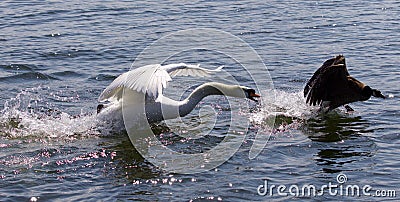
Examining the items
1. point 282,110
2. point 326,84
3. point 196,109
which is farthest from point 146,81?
point 326,84

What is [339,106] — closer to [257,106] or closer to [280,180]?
[257,106]

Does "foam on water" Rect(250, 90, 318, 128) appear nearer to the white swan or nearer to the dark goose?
the dark goose

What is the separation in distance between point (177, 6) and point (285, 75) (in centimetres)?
712

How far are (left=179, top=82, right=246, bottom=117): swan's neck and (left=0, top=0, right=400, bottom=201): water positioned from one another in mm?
466

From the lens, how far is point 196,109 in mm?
11156

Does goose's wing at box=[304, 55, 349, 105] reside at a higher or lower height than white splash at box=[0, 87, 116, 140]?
higher

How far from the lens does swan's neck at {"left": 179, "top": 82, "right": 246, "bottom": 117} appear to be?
961 cm

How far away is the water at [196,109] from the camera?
8.09m

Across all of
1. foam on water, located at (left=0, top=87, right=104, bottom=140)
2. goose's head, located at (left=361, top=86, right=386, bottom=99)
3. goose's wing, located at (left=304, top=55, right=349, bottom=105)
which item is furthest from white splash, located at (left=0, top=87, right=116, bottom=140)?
goose's head, located at (left=361, top=86, right=386, bottom=99)

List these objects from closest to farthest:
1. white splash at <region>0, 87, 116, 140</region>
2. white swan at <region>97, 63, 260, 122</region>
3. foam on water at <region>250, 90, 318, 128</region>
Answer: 1. white swan at <region>97, 63, 260, 122</region>
2. white splash at <region>0, 87, 116, 140</region>
3. foam on water at <region>250, 90, 318, 128</region>

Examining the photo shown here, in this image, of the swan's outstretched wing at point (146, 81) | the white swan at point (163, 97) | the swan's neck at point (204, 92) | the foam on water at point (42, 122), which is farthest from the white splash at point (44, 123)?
the swan's neck at point (204, 92)

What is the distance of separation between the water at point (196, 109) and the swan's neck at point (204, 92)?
466mm

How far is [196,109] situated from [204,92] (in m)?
1.43

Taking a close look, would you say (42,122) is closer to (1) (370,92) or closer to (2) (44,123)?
(2) (44,123)
